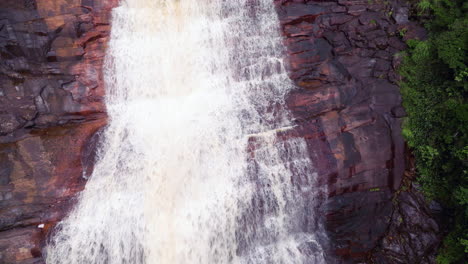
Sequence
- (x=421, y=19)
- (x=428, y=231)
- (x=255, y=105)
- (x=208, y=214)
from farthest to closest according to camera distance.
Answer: (x=421, y=19) → (x=255, y=105) → (x=428, y=231) → (x=208, y=214)

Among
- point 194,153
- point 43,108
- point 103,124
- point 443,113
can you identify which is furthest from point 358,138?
point 43,108

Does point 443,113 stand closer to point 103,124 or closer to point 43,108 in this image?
point 103,124

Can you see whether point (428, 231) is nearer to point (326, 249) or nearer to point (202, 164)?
point (326, 249)

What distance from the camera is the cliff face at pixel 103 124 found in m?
7.74

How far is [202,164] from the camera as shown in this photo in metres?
8.33

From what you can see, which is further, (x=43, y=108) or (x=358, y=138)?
(x=358, y=138)

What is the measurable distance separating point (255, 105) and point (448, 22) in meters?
6.48

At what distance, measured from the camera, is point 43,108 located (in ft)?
27.0

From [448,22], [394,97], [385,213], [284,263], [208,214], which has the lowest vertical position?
[284,263]

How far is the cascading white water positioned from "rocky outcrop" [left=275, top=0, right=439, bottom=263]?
0.54 meters

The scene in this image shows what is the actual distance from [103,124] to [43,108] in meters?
1.59

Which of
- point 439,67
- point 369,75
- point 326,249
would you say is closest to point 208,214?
point 326,249

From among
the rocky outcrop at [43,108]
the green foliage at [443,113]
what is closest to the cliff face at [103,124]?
the rocky outcrop at [43,108]

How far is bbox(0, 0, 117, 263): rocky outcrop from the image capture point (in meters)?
7.37
